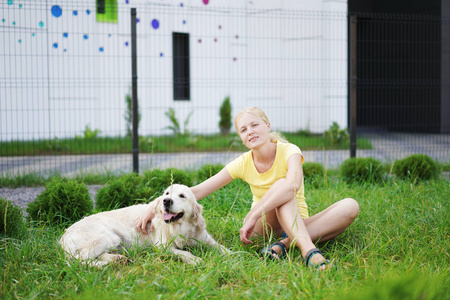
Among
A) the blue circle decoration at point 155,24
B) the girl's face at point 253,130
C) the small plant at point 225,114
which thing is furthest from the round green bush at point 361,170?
the blue circle decoration at point 155,24

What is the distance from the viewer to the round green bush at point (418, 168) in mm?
6203

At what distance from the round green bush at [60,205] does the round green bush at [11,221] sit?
1.37 feet

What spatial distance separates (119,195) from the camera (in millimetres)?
4820

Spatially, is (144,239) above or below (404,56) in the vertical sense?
below

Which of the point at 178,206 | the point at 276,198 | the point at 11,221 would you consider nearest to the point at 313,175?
the point at 276,198

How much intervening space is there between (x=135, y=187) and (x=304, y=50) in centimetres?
884

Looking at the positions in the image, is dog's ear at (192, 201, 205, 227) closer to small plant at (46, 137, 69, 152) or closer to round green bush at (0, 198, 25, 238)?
round green bush at (0, 198, 25, 238)

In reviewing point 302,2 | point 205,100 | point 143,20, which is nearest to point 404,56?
point 302,2

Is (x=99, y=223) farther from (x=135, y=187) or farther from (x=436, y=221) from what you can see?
(x=436, y=221)

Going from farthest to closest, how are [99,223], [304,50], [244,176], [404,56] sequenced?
[404,56]
[304,50]
[244,176]
[99,223]

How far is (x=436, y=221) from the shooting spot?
4098 mm

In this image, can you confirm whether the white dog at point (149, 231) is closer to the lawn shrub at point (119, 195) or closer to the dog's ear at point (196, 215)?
the dog's ear at point (196, 215)

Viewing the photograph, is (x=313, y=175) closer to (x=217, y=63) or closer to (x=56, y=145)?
(x=56, y=145)

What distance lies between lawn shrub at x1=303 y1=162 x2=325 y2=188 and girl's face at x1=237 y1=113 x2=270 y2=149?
8.12ft
